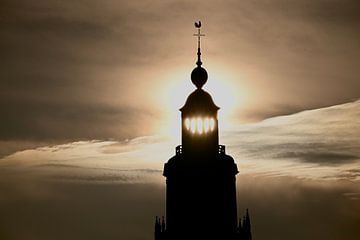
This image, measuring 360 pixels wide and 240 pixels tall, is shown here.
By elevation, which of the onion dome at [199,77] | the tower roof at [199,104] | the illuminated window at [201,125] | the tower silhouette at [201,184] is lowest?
the tower silhouette at [201,184]

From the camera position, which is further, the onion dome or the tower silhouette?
the onion dome

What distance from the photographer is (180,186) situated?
206ft

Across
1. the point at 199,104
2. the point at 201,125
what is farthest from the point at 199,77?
the point at 201,125

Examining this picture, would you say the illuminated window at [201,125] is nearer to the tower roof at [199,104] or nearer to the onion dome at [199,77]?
the tower roof at [199,104]

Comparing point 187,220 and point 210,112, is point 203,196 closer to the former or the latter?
point 187,220

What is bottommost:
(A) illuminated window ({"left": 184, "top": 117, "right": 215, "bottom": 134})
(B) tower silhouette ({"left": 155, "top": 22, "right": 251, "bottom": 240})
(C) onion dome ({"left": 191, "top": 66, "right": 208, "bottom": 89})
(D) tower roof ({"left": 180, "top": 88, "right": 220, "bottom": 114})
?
(B) tower silhouette ({"left": 155, "top": 22, "right": 251, "bottom": 240})

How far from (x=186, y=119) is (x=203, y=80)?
3896 millimetres

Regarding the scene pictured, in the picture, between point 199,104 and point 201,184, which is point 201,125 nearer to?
point 199,104

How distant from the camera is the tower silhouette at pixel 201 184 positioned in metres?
61.9

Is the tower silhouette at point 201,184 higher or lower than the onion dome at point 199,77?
lower

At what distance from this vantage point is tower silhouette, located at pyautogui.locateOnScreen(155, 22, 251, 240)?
61.9 m

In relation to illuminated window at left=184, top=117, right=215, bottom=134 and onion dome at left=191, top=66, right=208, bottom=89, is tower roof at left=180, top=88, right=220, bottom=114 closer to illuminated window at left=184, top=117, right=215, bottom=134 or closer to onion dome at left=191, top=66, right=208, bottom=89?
illuminated window at left=184, top=117, right=215, bottom=134

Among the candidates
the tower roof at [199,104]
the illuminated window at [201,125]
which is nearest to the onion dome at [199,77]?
the tower roof at [199,104]

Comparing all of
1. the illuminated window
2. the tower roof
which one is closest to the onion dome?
the tower roof
